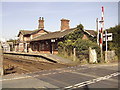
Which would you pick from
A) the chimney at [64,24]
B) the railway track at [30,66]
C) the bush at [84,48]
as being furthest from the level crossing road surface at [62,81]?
the chimney at [64,24]

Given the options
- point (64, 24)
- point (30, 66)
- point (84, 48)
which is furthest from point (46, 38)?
point (30, 66)

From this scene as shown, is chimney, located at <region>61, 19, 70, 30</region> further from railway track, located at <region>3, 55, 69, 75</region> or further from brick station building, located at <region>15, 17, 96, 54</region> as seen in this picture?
railway track, located at <region>3, 55, 69, 75</region>

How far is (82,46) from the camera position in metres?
17.6

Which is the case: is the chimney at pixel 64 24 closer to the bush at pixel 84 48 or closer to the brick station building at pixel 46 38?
the brick station building at pixel 46 38

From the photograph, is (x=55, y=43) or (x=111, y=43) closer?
(x=111, y=43)

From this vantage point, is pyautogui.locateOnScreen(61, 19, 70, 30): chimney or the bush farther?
pyautogui.locateOnScreen(61, 19, 70, 30): chimney

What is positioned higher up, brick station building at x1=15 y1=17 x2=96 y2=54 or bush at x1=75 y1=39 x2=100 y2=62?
brick station building at x1=15 y1=17 x2=96 y2=54

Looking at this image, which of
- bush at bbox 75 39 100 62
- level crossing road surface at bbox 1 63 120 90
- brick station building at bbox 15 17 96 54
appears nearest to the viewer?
level crossing road surface at bbox 1 63 120 90

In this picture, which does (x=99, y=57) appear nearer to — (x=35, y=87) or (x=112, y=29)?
(x=112, y=29)

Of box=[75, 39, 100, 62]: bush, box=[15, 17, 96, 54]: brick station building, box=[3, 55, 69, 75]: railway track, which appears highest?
box=[15, 17, 96, 54]: brick station building

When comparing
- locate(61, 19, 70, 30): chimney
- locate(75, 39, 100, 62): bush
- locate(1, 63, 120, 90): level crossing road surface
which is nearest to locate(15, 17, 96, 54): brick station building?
locate(61, 19, 70, 30): chimney

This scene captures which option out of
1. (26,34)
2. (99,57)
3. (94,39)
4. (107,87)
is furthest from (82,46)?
(26,34)

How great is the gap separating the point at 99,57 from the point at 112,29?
5369mm

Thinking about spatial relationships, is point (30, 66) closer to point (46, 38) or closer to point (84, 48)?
point (84, 48)
